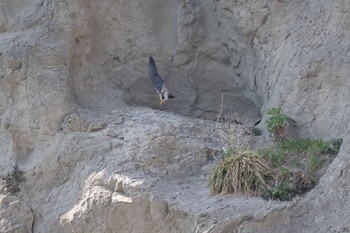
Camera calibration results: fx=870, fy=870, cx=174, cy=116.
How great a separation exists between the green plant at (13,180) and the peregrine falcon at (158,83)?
7.70 ft

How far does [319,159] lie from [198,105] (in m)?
3.30

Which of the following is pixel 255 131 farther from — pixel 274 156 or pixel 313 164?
pixel 313 164

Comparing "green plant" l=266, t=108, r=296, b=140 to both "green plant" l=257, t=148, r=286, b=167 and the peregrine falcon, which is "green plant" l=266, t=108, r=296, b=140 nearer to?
"green plant" l=257, t=148, r=286, b=167

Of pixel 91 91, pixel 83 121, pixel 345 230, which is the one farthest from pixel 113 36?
pixel 345 230

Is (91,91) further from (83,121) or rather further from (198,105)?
(198,105)

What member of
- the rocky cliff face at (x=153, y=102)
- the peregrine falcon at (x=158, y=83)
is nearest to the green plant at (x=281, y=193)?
the rocky cliff face at (x=153, y=102)

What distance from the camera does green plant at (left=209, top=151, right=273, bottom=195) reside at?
33.2ft

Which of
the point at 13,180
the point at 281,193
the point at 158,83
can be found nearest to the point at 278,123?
the point at 281,193

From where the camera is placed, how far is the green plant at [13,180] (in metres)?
11.7

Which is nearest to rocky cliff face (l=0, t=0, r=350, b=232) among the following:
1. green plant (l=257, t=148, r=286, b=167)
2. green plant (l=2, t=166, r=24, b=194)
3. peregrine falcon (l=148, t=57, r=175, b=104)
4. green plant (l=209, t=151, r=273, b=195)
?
green plant (l=2, t=166, r=24, b=194)

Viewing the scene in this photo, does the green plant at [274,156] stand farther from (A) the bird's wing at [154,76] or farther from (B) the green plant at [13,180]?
(B) the green plant at [13,180]

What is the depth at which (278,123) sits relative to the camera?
11117mm

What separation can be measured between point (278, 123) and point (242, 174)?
4.05 ft

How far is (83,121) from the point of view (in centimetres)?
1173
